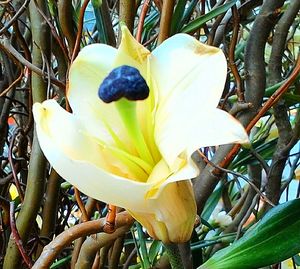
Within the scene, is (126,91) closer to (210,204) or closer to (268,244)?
(268,244)

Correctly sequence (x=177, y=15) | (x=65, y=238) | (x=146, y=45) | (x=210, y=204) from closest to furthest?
(x=65, y=238) < (x=177, y=15) < (x=146, y=45) < (x=210, y=204)

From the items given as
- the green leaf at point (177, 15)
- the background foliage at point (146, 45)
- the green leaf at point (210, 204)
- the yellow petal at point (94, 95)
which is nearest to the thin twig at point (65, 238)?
the background foliage at point (146, 45)

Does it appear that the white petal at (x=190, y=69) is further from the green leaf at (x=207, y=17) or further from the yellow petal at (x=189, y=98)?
the green leaf at (x=207, y=17)

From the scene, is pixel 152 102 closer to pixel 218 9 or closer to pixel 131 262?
pixel 218 9

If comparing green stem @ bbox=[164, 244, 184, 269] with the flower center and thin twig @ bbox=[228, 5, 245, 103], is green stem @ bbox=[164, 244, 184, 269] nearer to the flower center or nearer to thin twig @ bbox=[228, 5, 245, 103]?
the flower center

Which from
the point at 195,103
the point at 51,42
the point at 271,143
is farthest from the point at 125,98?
the point at 271,143

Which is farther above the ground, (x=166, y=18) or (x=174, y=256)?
(x=166, y=18)

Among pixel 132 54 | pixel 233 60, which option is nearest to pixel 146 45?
pixel 233 60
